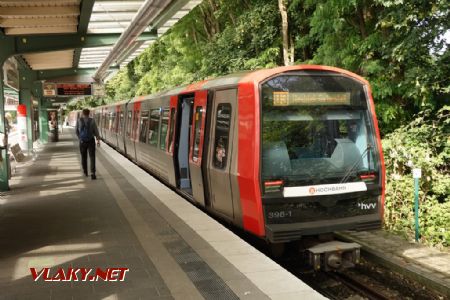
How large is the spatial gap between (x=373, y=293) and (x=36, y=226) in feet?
16.7

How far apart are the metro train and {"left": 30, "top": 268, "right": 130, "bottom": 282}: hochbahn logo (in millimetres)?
2034

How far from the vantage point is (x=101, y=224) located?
306 inches

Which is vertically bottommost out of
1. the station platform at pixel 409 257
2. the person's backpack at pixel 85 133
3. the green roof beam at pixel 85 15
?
the station platform at pixel 409 257

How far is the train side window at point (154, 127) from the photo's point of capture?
44.9 feet

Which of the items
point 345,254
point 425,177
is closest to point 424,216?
point 425,177

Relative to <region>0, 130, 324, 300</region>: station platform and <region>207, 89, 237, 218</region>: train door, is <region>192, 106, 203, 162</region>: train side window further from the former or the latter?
<region>0, 130, 324, 300</region>: station platform

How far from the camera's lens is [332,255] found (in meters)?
6.54

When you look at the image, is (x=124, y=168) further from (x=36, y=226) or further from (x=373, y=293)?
(x=373, y=293)

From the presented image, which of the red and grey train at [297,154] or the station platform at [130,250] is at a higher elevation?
the red and grey train at [297,154]

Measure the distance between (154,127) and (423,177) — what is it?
7426mm

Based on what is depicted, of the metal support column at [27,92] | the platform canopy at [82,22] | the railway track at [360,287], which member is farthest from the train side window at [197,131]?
the metal support column at [27,92]

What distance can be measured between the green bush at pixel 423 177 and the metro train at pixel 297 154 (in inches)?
106

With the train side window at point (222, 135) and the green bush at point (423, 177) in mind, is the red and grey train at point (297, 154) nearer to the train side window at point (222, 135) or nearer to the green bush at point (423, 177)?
the train side window at point (222, 135)

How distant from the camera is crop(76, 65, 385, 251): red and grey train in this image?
6512mm
